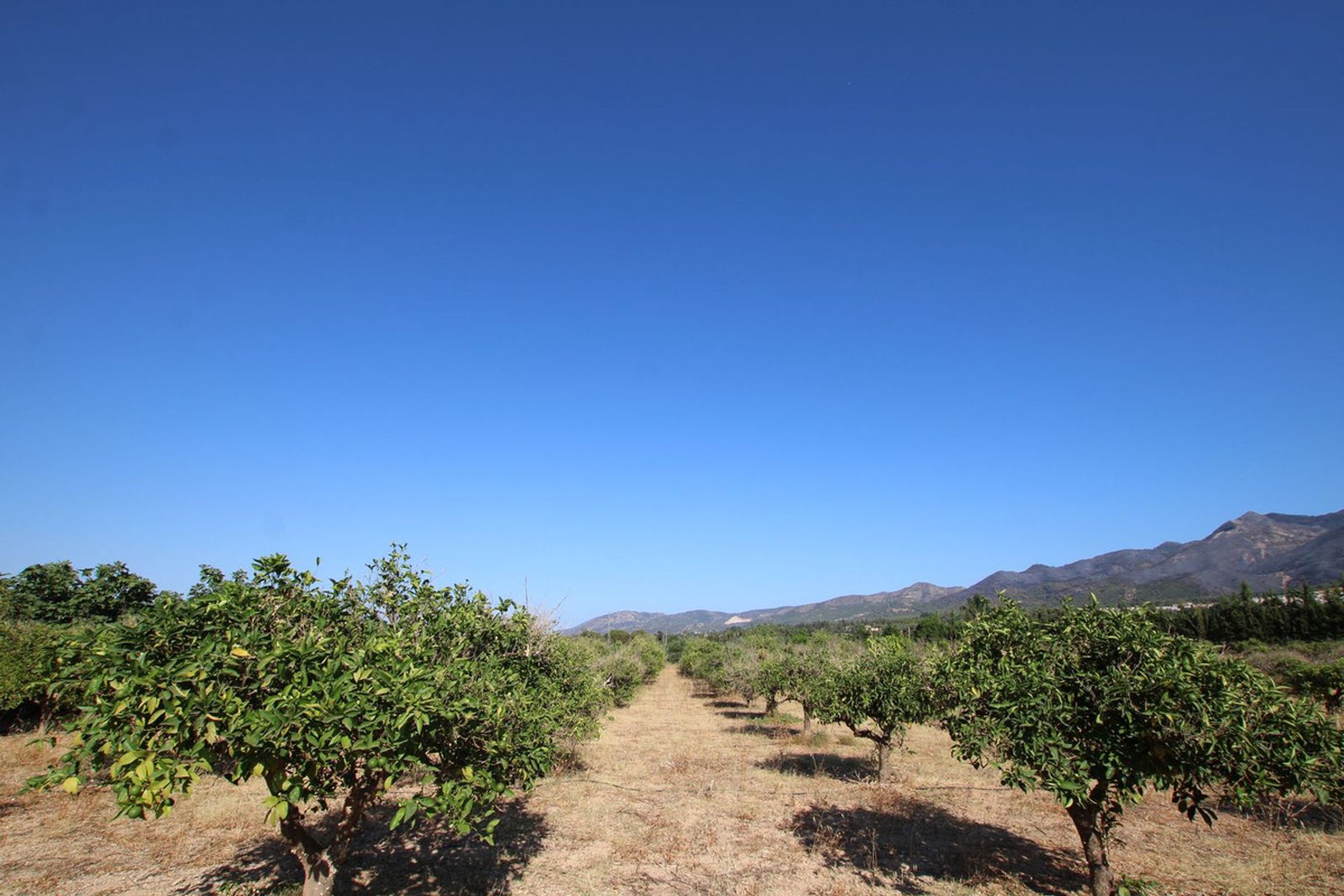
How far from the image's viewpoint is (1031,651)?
10703 mm

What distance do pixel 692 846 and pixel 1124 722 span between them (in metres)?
9.52

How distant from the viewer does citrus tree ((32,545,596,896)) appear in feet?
20.0

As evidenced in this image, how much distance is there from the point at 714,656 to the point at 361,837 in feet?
146

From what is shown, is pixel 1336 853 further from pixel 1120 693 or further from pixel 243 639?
pixel 243 639

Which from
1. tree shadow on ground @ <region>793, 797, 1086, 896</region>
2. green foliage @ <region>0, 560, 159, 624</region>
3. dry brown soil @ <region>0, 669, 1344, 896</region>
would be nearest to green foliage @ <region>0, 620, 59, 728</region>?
dry brown soil @ <region>0, 669, 1344, 896</region>

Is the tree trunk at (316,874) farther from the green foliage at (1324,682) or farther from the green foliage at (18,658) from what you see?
the green foliage at (1324,682)

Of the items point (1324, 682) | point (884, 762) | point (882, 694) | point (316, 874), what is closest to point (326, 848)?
point (316, 874)

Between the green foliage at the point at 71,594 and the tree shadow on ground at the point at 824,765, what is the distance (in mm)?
32764

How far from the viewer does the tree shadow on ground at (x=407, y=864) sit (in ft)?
37.4

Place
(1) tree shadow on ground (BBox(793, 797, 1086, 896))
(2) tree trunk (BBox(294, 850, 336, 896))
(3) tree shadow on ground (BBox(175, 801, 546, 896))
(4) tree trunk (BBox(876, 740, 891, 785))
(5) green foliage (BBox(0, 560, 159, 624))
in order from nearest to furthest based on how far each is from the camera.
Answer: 1. (2) tree trunk (BBox(294, 850, 336, 896))
2. (3) tree shadow on ground (BBox(175, 801, 546, 896))
3. (1) tree shadow on ground (BBox(793, 797, 1086, 896))
4. (4) tree trunk (BBox(876, 740, 891, 785))
5. (5) green foliage (BBox(0, 560, 159, 624))

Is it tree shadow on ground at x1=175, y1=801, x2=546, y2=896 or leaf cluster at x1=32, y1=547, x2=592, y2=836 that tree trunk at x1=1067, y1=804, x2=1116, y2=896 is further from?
tree shadow on ground at x1=175, y1=801, x2=546, y2=896

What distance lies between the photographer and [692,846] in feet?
46.5

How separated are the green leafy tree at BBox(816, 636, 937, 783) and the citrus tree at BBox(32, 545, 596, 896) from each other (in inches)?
589

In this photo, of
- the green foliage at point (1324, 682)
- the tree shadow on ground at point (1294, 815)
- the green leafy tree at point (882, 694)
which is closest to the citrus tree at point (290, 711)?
the green leafy tree at point (882, 694)
